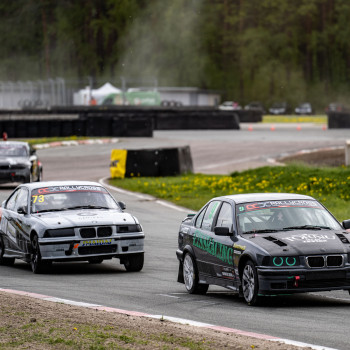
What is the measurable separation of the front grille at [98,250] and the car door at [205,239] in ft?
5.97

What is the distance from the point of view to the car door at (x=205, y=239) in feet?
37.6

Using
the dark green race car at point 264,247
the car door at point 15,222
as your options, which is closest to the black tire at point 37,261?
the car door at point 15,222

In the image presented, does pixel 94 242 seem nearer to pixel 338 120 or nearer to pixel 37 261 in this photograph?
pixel 37 261

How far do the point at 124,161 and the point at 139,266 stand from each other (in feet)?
60.6

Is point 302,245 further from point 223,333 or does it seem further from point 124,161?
point 124,161

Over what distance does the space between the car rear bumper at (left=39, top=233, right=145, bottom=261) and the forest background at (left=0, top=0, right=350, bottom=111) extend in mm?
131967

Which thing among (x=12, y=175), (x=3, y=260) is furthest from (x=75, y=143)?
(x=3, y=260)

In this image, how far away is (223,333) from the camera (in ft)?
26.9

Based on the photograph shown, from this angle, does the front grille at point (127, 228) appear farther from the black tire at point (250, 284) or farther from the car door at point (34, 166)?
the car door at point (34, 166)

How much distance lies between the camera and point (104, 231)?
44.5ft

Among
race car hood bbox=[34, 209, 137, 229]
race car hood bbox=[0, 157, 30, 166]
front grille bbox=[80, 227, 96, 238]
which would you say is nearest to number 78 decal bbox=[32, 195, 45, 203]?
race car hood bbox=[34, 209, 137, 229]

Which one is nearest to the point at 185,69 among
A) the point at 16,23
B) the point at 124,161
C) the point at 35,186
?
the point at 16,23

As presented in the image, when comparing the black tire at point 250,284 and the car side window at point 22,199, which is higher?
the car side window at point 22,199

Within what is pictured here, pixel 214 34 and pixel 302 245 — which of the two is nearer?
pixel 302 245
